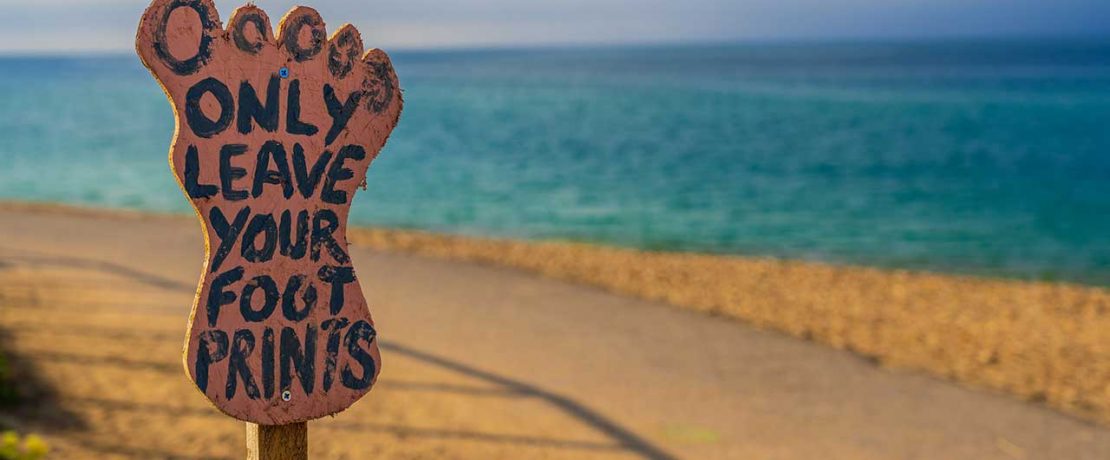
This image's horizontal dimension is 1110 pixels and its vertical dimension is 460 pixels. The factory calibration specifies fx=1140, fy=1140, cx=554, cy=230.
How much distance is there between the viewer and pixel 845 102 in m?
57.8

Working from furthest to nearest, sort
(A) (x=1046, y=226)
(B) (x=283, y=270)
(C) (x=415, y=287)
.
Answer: (A) (x=1046, y=226)
(C) (x=415, y=287)
(B) (x=283, y=270)

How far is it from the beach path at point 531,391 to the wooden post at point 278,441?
8.18 ft

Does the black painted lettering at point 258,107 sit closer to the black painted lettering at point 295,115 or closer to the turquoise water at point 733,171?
the black painted lettering at point 295,115

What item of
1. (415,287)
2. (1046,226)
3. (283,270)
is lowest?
(1046,226)

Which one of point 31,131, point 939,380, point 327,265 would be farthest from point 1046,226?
point 31,131

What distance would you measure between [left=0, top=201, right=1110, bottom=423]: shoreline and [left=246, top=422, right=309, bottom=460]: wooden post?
4884mm

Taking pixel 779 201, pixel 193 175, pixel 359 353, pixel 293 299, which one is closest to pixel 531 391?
pixel 359 353

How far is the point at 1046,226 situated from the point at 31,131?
39.3 meters

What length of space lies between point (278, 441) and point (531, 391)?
3.60m

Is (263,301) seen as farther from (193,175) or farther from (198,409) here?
(198,409)

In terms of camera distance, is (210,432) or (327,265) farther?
(210,432)

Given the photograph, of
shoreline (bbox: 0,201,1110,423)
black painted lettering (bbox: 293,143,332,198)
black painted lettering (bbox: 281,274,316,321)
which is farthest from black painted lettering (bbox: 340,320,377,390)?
shoreline (bbox: 0,201,1110,423)

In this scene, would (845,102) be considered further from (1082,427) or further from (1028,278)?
(1082,427)

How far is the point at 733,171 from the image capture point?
2812cm
